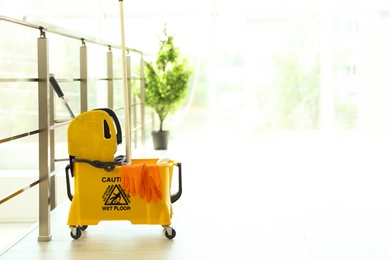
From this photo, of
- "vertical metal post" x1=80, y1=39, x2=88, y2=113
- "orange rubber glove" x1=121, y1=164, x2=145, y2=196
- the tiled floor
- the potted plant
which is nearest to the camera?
the tiled floor

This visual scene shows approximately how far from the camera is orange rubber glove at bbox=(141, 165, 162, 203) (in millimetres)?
3352

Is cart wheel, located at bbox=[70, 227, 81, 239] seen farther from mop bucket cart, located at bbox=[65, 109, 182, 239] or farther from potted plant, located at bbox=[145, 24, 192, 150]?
potted plant, located at bbox=[145, 24, 192, 150]

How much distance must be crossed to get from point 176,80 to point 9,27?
277 centimetres

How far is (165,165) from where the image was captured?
339 centimetres

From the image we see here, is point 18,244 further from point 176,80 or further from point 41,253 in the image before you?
point 176,80

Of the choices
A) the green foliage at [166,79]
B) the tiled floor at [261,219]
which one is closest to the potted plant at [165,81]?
the green foliage at [166,79]

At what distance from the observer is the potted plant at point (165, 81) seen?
26.6ft

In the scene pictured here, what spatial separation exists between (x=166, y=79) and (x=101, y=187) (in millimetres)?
4807

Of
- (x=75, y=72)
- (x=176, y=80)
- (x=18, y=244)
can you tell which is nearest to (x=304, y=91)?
(x=176, y=80)

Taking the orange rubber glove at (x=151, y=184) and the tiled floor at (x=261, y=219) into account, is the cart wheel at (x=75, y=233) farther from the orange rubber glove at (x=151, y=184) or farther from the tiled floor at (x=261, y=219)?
the orange rubber glove at (x=151, y=184)

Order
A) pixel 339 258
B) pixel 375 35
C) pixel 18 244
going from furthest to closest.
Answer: pixel 375 35 < pixel 18 244 < pixel 339 258

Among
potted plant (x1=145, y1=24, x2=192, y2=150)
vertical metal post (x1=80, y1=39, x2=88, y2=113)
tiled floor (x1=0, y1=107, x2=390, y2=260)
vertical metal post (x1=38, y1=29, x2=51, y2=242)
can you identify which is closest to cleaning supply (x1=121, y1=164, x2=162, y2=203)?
tiled floor (x1=0, y1=107, x2=390, y2=260)

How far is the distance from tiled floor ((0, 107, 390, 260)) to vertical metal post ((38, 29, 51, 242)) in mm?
107

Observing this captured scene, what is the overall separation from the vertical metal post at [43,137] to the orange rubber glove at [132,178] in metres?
0.37
